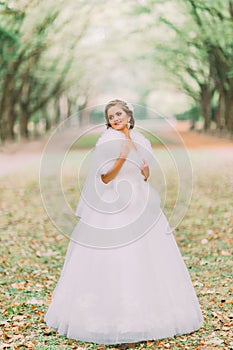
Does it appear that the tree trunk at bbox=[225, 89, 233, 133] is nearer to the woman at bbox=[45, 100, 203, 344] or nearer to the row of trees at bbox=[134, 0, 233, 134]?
the row of trees at bbox=[134, 0, 233, 134]

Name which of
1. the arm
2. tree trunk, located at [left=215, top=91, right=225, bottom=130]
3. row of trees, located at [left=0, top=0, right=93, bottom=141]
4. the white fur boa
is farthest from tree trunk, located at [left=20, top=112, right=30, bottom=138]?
the arm

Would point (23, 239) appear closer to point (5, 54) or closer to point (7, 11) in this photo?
point (7, 11)

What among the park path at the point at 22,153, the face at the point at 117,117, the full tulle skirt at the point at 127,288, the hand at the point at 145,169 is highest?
the face at the point at 117,117

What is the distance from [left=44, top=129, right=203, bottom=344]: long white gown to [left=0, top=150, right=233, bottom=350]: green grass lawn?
294mm

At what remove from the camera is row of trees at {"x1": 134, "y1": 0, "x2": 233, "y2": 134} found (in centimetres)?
2620

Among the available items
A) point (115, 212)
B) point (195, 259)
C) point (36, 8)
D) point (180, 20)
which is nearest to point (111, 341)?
point (115, 212)

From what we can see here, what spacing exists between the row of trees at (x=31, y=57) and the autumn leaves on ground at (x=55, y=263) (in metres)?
8.90

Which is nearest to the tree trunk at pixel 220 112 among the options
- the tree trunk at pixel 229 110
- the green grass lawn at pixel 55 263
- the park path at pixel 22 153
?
the park path at pixel 22 153

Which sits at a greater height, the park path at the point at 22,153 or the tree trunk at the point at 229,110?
the tree trunk at the point at 229,110

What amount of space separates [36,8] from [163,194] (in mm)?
21260

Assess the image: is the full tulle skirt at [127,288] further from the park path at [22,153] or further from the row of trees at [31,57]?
the park path at [22,153]

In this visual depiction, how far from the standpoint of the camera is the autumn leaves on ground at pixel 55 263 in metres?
5.76

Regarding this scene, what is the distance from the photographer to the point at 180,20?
99.5 ft

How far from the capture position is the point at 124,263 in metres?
5.15
